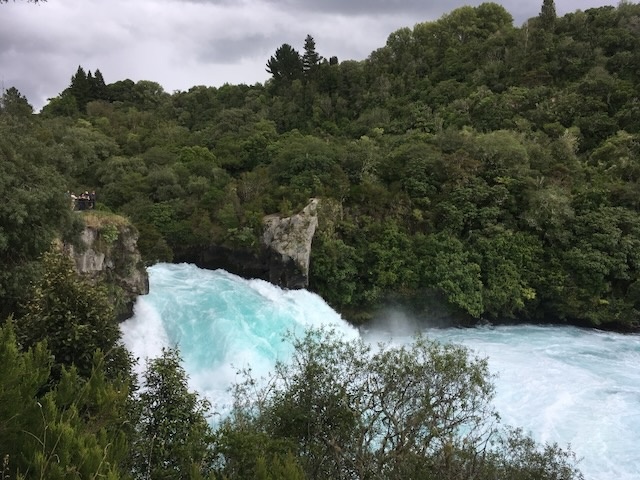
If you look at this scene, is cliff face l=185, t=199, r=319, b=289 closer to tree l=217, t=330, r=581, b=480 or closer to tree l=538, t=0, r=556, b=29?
tree l=217, t=330, r=581, b=480

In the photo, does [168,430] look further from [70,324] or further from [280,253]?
[280,253]

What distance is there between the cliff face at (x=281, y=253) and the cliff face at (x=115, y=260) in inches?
250

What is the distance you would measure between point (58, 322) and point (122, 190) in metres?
20.0

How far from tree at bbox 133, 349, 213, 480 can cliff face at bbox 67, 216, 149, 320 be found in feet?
28.0

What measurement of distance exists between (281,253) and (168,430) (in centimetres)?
1476

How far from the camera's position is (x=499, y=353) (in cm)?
1872

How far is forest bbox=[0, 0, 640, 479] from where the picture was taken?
19.3 feet

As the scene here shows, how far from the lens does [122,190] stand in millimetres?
24750

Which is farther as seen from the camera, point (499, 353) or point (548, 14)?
point (548, 14)

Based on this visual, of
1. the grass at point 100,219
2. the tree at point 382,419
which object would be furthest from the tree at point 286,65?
the tree at point 382,419

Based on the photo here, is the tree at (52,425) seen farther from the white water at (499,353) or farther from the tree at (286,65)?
the tree at (286,65)

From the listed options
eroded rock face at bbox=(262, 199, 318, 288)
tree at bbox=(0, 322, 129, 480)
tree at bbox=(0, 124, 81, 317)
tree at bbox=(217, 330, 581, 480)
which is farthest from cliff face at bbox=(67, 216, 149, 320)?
tree at bbox=(0, 322, 129, 480)

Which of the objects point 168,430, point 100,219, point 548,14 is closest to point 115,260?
point 100,219

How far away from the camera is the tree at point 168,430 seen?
5.73 meters
